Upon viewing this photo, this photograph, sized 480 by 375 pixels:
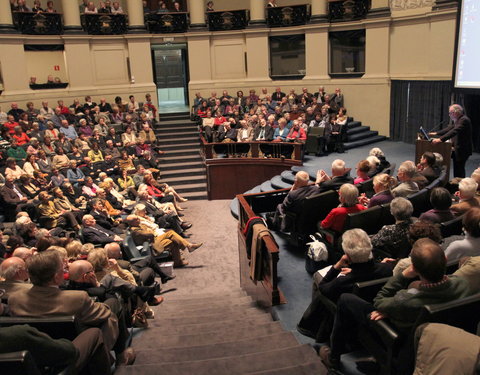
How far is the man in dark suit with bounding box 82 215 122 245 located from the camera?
6578mm

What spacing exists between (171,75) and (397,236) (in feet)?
48.3

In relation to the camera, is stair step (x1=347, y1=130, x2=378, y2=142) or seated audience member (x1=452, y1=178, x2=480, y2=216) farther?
stair step (x1=347, y1=130, x2=378, y2=142)

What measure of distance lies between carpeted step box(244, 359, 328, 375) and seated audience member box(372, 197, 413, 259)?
1.25 metres

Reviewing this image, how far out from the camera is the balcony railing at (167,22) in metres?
15.0

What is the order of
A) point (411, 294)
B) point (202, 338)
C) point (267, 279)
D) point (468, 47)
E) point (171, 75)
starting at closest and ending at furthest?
point (411, 294) < point (202, 338) < point (267, 279) < point (468, 47) < point (171, 75)

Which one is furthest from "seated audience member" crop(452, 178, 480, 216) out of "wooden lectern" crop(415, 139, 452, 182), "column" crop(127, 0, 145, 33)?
"column" crop(127, 0, 145, 33)

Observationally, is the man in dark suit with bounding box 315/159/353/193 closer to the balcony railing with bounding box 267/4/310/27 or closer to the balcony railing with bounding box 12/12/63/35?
the balcony railing with bounding box 267/4/310/27

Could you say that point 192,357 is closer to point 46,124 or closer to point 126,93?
point 46,124

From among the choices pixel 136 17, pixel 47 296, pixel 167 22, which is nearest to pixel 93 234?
pixel 47 296

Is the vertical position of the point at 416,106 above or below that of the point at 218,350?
above

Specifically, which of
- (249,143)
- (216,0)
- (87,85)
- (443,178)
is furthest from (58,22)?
(443,178)

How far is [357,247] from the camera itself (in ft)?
10.0

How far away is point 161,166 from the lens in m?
12.1

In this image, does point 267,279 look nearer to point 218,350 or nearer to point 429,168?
point 218,350
